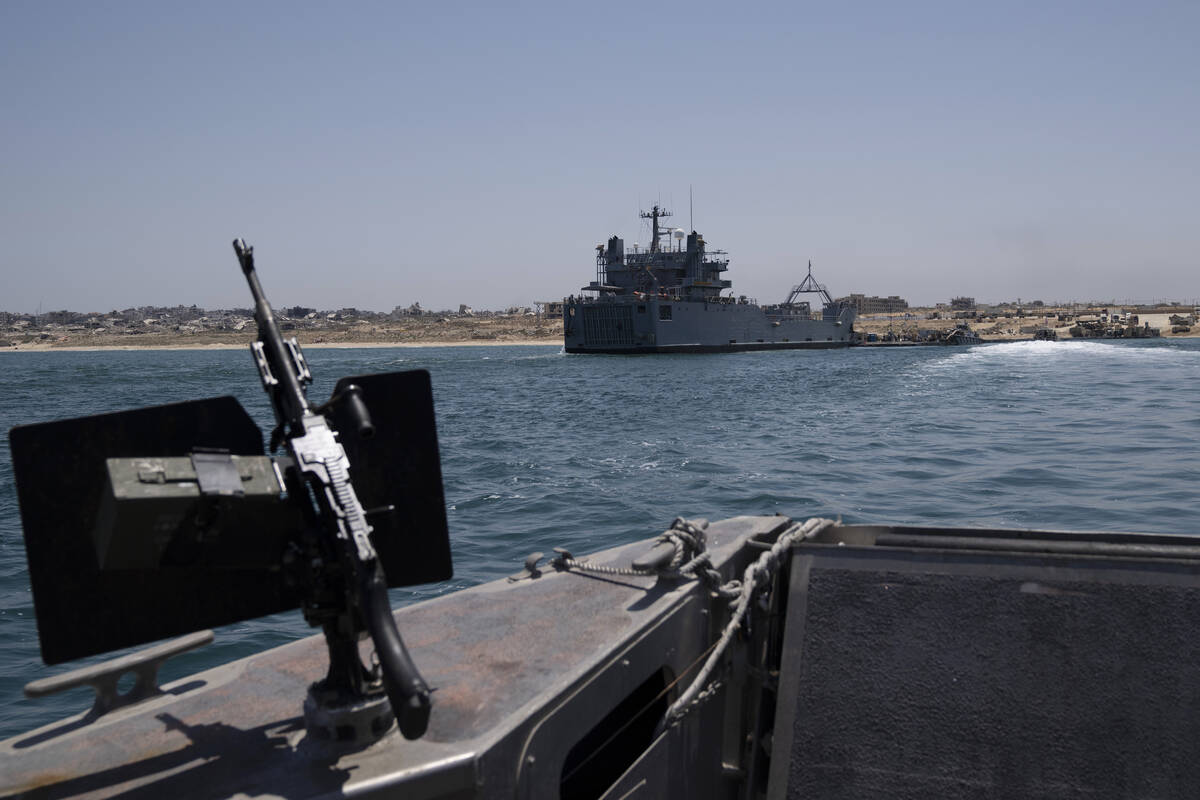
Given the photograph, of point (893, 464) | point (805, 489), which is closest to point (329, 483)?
point (805, 489)

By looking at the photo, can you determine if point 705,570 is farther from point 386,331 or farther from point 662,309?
point 386,331

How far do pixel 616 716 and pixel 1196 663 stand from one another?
2.39m

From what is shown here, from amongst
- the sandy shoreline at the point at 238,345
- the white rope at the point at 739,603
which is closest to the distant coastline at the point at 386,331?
the sandy shoreline at the point at 238,345

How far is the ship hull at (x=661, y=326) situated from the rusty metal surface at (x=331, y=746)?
67790 mm

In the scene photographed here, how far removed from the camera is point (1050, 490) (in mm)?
15219

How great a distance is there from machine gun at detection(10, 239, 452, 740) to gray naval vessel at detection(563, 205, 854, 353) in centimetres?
6859

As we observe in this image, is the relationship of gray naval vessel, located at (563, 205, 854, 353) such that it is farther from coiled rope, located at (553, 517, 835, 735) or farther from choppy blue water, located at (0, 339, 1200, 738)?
coiled rope, located at (553, 517, 835, 735)

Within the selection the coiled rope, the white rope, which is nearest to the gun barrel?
the coiled rope

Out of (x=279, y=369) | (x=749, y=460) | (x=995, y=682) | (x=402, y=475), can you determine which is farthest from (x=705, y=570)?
(x=749, y=460)

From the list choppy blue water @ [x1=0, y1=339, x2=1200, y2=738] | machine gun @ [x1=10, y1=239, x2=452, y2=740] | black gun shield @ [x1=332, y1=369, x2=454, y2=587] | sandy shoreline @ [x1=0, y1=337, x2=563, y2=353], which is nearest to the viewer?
machine gun @ [x1=10, y1=239, x2=452, y2=740]

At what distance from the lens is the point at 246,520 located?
243 centimetres

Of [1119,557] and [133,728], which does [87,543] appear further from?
[1119,557]

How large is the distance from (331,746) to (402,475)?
790mm

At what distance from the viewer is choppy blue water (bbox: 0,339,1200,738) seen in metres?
11.6
